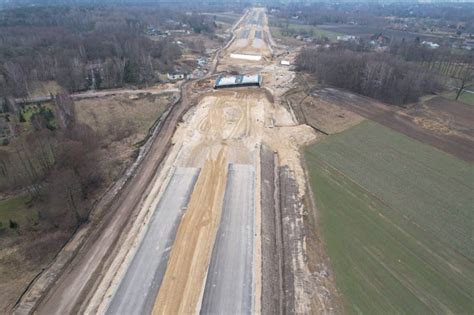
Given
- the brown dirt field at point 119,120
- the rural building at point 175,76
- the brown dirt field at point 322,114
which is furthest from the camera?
the rural building at point 175,76

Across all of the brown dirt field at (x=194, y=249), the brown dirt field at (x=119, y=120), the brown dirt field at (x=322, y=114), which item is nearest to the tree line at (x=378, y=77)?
the brown dirt field at (x=322, y=114)

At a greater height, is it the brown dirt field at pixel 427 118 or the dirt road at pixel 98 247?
the brown dirt field at pixel 427 118

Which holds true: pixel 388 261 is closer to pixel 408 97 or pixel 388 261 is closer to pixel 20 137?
pixel 408 97

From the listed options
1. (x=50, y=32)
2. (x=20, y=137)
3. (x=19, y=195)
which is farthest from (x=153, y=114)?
(x=50, y=32)

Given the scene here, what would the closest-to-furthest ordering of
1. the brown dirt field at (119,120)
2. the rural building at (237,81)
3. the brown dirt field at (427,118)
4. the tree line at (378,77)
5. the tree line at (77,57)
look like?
the brown dirt field at (119,120) < the brown dirt field at (427,118) < the tree line at (378,77) < the rural building at (237,81) < the tree line at (77,57)

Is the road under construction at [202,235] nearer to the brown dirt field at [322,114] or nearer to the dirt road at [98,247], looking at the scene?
the dirt road at [98,247]

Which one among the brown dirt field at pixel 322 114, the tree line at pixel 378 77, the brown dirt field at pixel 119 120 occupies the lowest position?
the brown dirt field at pixel 119 120
